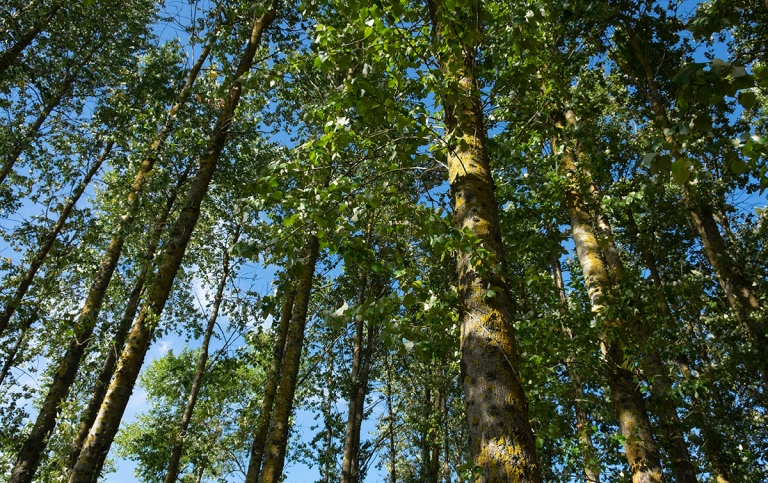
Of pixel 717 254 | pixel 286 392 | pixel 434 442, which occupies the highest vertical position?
pixel 717 254

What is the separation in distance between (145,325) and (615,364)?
258 inches

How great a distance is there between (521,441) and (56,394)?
12.1 m

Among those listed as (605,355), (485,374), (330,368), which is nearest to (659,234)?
(605,355)

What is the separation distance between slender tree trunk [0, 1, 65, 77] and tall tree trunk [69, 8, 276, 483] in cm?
488

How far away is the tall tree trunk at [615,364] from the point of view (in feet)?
18.9

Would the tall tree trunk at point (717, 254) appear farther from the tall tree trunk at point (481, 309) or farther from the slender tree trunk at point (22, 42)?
the slender tree trunk at point (22, 42)

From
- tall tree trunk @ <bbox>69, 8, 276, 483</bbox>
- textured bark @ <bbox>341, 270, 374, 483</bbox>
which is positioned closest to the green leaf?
tall tree trunk @ <bbox>69, 8, 276, 483</bbox>

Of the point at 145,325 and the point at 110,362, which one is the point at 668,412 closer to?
the point at 145,325

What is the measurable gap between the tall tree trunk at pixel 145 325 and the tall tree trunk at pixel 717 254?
771 centimetres

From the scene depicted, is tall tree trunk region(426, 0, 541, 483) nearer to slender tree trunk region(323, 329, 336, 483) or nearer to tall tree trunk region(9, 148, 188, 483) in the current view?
tall tree trunk region(9, 148, 188, 483)

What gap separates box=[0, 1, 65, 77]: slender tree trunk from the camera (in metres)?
8.93

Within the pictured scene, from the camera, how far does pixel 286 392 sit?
353 inches

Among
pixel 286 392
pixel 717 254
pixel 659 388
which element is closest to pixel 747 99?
pixel 659 388

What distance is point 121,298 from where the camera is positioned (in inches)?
658
